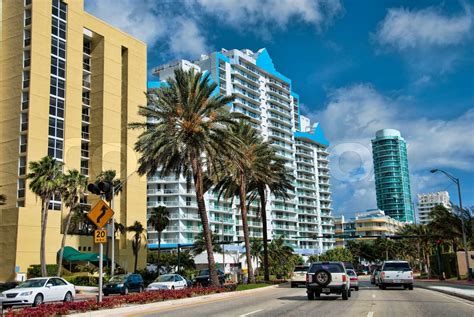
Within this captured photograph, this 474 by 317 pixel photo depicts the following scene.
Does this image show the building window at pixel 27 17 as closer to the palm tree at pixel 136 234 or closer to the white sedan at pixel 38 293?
the palm tree at pixel 136 234

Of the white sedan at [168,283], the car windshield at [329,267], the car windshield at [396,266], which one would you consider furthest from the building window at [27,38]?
the car windshield at [329,267]

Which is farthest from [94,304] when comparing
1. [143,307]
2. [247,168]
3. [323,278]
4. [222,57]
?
[222,57]

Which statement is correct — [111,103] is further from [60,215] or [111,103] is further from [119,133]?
[60,215]

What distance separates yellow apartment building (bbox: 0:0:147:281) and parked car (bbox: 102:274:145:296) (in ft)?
81.1

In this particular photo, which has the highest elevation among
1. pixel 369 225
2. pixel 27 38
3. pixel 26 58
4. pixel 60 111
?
pixel 27 38

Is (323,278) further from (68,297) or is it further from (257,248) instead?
(257,248)

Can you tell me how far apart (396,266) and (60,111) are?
5358 centimetres

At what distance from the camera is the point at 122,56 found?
86.4 metres

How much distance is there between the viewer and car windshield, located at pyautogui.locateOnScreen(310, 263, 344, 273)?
22.7 meters

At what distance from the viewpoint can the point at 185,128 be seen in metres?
34.2

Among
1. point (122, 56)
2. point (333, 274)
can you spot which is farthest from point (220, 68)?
point (333, 274)

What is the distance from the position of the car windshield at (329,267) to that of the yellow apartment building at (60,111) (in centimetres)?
4529

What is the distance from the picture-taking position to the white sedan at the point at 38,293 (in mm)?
23953

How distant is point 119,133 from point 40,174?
96.2ft
